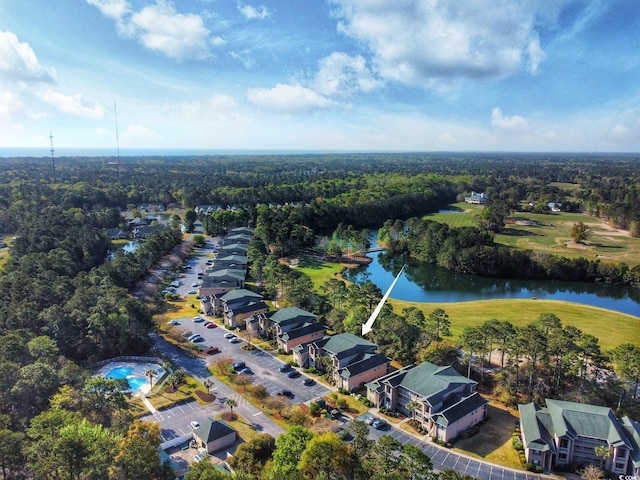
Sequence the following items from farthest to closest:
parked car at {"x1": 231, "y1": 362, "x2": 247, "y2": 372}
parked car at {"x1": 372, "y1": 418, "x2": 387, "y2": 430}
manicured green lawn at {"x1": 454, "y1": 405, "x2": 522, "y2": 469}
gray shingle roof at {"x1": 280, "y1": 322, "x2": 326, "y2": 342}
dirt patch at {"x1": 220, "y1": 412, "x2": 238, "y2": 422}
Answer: gray shingle roof at {"x1": 280, "y1": 322, "x2": 326, "y2": 342} < parked car at {"x1": 231, "y1": 362, "x2": 247, "y2": 372} < dirt patch at {"x1": 220, "y1": 412, "x2": 238, "y2": 422} < parked car at {"x1": 372, "y1": 418, "x2": 387, "y2": 430} < manicured green lawn at {"x1": 454, "y1": 405, "x2": 522, "y2": 469}

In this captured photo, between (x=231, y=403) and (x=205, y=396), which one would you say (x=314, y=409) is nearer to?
(x=231, y=403)

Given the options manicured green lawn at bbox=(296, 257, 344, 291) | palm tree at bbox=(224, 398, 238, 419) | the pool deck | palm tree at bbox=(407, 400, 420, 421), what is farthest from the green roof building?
manicured green lawn at bbox=(296, 257, 344, 291)

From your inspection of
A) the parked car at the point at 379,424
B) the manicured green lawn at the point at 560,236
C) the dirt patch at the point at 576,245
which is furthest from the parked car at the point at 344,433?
the dirt patch at the point at 576,245

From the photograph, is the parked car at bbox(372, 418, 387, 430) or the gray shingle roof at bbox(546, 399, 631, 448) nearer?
the gray shingle roof at bbox(546, 399, 631, 448)

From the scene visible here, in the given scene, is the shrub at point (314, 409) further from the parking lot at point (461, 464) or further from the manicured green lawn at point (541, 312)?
the manicured green lawn at point (541, 312)

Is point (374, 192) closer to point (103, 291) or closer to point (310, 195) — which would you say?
point (310, 195)

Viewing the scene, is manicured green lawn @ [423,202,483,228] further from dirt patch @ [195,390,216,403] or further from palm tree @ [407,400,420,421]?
dirt patch @ [195,390,216,403]
